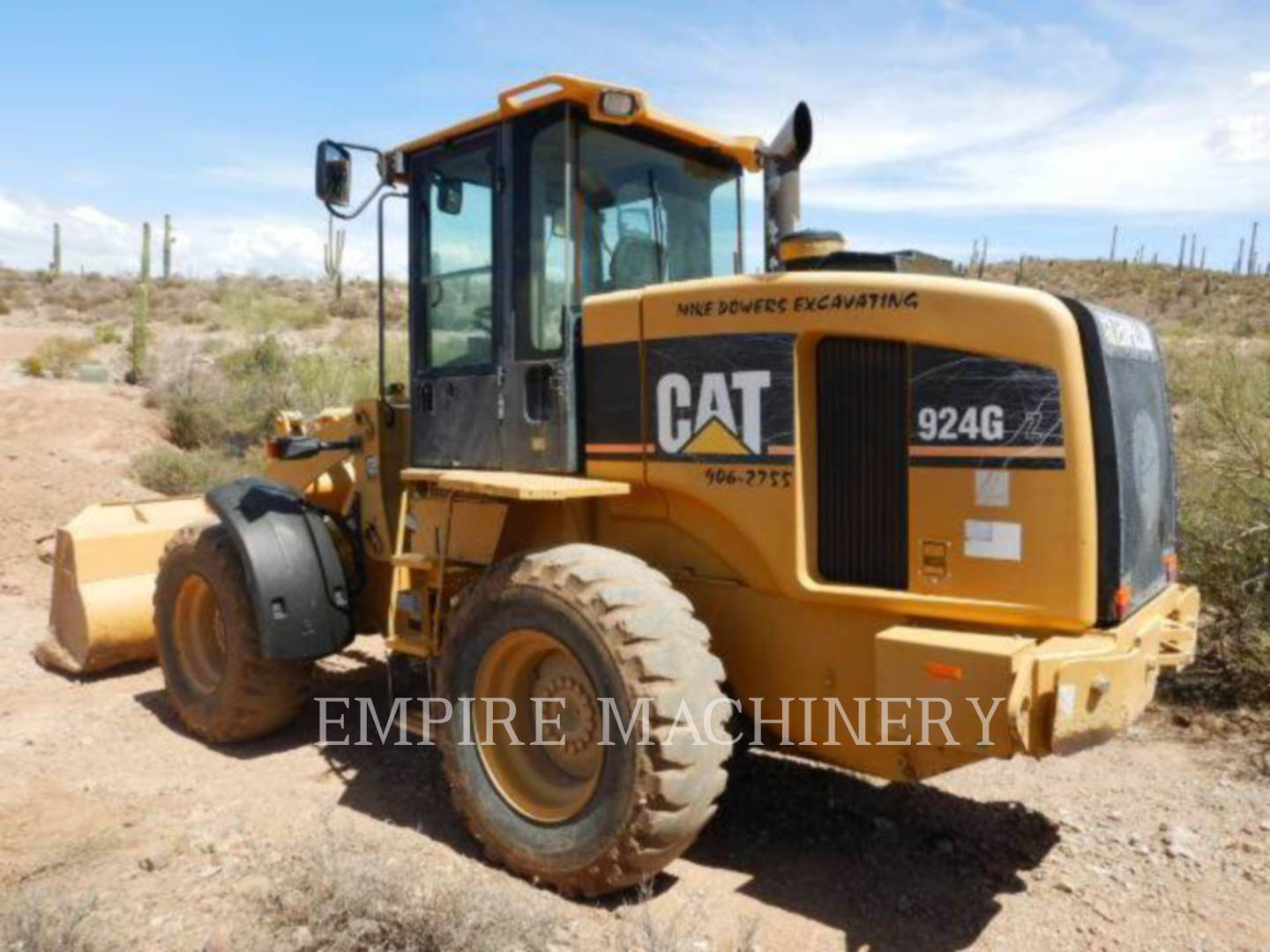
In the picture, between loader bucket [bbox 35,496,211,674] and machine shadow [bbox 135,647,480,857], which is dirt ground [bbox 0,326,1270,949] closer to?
machine shadow [bbox 135,647,480,857]

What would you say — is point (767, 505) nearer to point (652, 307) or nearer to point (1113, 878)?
point (652, 307)

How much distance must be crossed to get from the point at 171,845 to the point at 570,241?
2.78 meters

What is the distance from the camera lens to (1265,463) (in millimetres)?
6246

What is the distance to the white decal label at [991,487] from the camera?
10.7 feet

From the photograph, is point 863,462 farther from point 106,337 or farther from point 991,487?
point 106,337

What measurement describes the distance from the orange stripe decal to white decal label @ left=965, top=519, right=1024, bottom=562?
210mm

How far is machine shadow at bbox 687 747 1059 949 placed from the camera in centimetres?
362

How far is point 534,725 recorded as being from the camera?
402 centimetres

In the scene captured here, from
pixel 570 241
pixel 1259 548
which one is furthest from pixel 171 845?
pixel 1259 548

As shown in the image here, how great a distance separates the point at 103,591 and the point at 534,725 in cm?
339

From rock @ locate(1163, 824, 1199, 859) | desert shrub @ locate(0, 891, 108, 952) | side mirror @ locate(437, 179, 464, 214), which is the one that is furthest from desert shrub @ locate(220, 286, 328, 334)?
rock @ locate(1163, 824, 1199, 859)

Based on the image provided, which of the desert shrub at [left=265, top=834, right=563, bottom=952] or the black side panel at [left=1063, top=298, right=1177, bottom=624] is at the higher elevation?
the black side panel at [left=1063, top=298, right=1177, bottom=624]

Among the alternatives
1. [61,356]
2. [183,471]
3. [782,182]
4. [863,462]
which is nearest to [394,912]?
[863,462]

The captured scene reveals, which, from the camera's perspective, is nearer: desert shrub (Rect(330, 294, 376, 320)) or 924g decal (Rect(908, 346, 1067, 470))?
924g decal (Rect(908, 346, 1067, 470))
